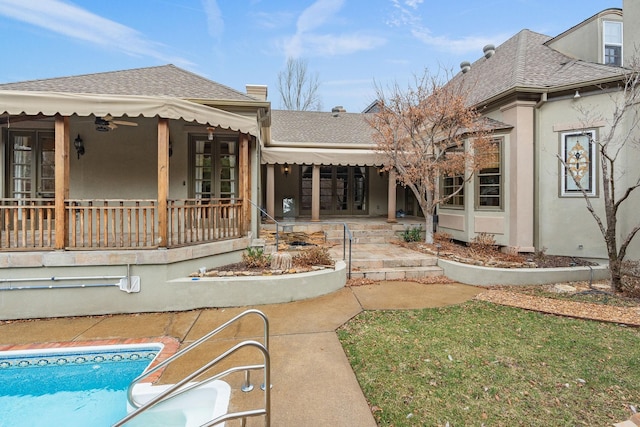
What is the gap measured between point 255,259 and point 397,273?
3761mm

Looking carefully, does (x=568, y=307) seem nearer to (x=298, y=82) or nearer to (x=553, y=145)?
(x=553, y=145)

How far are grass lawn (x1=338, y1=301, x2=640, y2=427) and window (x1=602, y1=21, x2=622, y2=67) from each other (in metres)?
9.41

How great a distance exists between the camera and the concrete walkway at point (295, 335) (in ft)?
10.4

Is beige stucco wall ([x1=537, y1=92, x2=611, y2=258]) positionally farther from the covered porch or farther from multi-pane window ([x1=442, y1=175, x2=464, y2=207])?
the covered porch

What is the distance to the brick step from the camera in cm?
781

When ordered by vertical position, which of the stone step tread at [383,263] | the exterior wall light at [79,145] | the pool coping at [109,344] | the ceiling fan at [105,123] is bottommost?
the pool coping at [109,344]

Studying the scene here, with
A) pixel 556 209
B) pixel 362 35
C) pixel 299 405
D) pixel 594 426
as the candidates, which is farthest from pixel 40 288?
pixel 362 35

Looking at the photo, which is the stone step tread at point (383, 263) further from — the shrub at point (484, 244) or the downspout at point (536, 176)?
the downspout at point (536, 176)

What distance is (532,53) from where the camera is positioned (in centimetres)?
1073

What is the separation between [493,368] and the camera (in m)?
3.83

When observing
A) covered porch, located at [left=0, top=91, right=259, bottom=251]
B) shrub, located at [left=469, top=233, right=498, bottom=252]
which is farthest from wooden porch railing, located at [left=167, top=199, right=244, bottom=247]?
shrub, located at [left=469, top=233, right=498, bottom=252]

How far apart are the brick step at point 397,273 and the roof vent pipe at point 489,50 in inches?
413

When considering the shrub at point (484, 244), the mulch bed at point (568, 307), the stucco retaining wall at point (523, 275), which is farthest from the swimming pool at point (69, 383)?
the shrub at point (484, 244)

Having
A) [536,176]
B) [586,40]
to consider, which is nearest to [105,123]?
[536,176]
